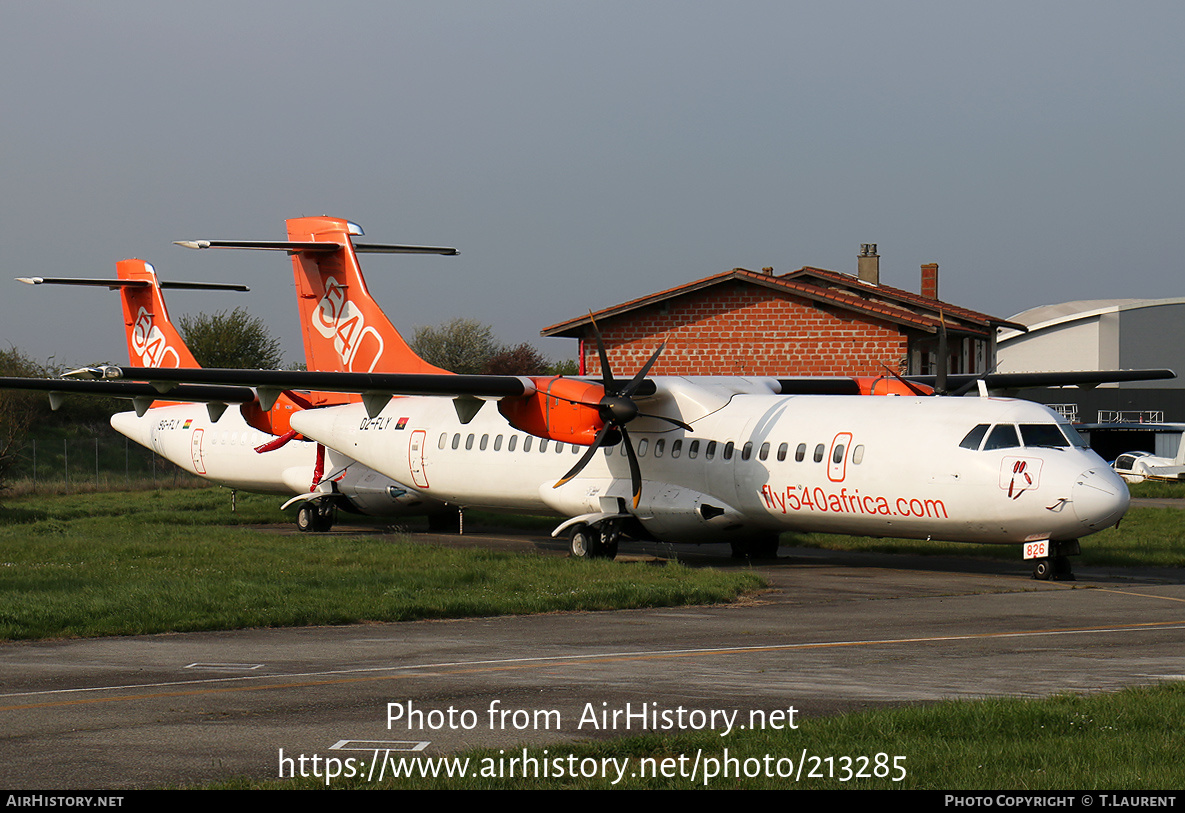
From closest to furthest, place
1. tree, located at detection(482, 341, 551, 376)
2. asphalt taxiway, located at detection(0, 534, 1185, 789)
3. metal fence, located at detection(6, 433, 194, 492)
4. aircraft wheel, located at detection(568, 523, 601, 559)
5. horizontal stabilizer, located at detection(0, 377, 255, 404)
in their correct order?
asphalt taxiway, located at detection(0, 534, 1185, 789)
aircraft wheel, located at detection(568, 523, 601, 559)
horizontal stabilizer, located at detection(0, 377, 255, 404)
metal fence, located at detection(6, 433, 194, 492)
tree, located at detection(482, 341, 551, 376)

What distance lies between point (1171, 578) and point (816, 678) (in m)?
10.9

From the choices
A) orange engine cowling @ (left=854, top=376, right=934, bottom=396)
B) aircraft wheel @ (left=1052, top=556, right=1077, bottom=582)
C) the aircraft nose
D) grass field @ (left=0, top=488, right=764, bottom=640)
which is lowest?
grass field @ (left=0, top=488, right=764, bottom=640)

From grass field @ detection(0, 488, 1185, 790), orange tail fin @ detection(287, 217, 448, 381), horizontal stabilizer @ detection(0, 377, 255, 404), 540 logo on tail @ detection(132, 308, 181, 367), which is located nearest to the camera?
grass field @ detection(0, 488, 1185, 790)

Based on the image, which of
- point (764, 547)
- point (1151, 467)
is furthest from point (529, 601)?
point (1151, 467)

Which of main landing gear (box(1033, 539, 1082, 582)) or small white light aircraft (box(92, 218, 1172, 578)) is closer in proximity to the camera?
small white light aircraft (box(92, 218, 1172, 578))

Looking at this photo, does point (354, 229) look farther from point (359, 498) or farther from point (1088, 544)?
point (1088, 544)

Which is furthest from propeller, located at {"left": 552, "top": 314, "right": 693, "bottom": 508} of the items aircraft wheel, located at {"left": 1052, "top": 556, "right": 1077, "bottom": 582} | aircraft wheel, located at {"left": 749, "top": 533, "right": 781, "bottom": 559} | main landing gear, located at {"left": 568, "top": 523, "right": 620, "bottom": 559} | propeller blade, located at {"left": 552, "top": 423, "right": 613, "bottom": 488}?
aircraft wheel, located at {"left": 1052, "top": 556, "right": 1077, "bottom": 582}

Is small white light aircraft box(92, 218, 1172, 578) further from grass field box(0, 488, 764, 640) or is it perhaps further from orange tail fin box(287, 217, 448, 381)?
grass field box(0, 488, 764, 640)

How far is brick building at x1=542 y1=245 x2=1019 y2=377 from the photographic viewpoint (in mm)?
31156

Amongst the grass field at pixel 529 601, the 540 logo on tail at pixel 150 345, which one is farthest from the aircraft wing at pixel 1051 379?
the 540 logo on tail at pixel 150 345

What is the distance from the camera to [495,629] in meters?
13.4

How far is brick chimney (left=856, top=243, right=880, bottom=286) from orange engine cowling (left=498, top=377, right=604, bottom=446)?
21142 mm

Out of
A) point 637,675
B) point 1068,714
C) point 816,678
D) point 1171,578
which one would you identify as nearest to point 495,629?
point 637,675

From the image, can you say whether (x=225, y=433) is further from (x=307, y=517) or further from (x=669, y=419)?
(x=669, y=419)
